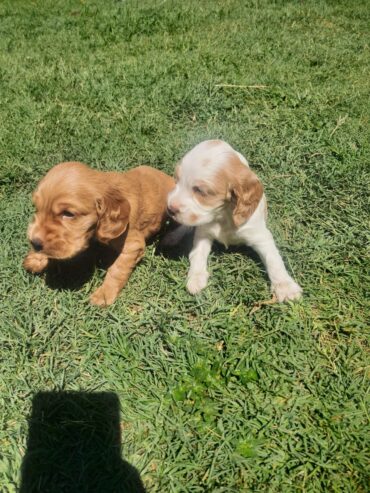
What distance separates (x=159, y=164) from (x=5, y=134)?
192 cm

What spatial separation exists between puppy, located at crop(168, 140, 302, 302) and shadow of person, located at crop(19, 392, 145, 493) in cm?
118

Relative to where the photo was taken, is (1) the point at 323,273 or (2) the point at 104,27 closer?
(1) the point at 323,273

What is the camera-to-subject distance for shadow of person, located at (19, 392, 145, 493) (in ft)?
8.23

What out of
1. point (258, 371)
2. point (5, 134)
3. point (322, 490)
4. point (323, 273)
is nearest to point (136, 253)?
point (258, 371)

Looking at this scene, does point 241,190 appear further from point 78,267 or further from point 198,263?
point 78,267

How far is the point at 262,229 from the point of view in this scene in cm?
343

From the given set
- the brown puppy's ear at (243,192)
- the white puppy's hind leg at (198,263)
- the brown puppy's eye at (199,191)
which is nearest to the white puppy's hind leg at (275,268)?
the brown puppy's ear at (243,192)

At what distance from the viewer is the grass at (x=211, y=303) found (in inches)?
103

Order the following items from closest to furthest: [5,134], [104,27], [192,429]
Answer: [192,429] → [5,134] → [104,27]

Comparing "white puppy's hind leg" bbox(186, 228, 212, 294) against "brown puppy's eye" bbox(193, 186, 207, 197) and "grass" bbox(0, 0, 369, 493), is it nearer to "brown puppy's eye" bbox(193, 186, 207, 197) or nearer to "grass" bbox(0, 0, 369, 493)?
"grass" bbox(0, 0, 369, 493)

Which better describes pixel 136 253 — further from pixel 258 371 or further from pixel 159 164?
pixel 159 164

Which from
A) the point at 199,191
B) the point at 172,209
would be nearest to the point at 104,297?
the point at 172,209

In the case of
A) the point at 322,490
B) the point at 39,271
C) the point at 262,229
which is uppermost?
the point at 262,229

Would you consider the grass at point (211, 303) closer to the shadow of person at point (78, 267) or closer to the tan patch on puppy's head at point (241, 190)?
the shadow of person at point (78, 267)
